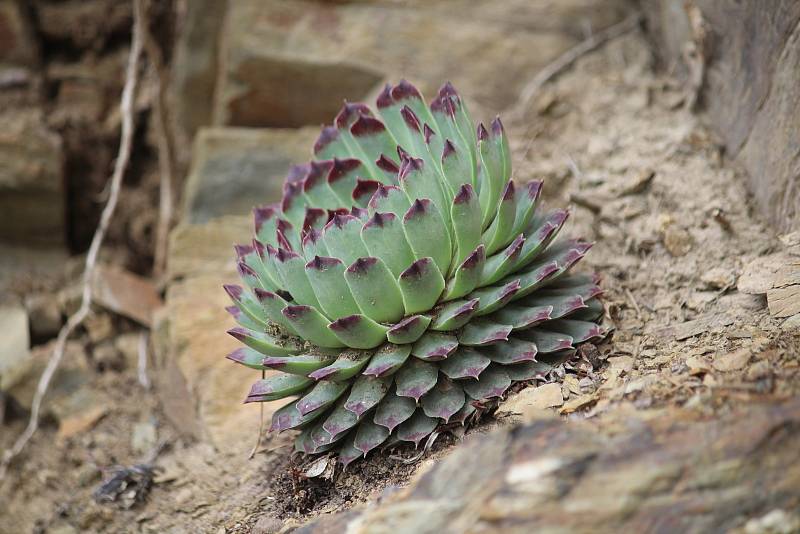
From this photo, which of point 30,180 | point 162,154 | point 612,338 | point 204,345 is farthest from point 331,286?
point 30,180

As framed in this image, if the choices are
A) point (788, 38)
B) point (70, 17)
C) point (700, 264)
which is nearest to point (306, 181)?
point (700, 264)

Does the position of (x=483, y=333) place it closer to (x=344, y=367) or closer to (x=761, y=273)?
(x=344, y=367)

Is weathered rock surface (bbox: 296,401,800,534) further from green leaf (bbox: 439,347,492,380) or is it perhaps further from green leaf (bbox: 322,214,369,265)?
green leaf (bbox: 322,214,369,265)

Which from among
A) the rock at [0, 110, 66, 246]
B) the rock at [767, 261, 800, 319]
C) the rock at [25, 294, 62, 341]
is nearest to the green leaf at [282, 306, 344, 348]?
the rock at [767, 261, 800, 319]

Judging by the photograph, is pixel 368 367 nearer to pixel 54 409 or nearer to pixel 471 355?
pixel 471 355

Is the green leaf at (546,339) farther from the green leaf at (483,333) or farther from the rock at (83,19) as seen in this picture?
the rock at (83,19)
